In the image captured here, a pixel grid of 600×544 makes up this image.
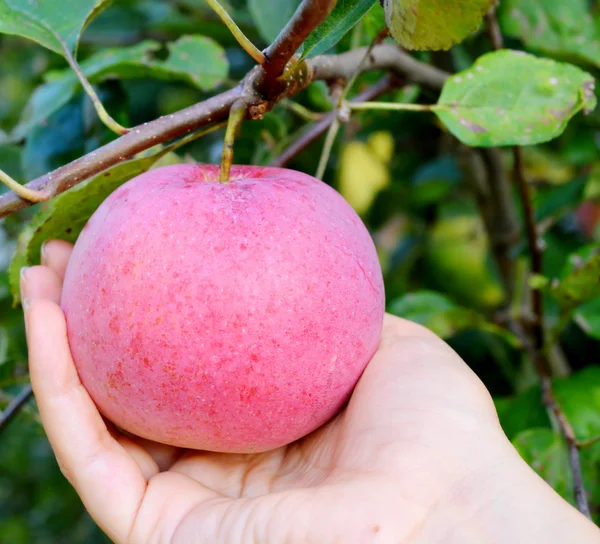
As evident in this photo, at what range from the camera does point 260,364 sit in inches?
24.0

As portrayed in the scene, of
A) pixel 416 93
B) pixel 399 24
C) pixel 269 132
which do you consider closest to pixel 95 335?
pixel 399 24

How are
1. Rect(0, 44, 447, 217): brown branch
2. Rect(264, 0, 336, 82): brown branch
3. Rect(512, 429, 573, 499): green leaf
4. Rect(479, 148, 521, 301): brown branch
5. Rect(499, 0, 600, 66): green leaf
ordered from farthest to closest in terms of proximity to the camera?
Rect(479, 148, 521, 301): brown branch
Rect(499, 0, 600, 66): green leaf
Rect(512, 429, 573, 499): green leaf
Rect(0, 44, 447, 217): brown branch
Rect(264, 0, 336, 82): brown branch

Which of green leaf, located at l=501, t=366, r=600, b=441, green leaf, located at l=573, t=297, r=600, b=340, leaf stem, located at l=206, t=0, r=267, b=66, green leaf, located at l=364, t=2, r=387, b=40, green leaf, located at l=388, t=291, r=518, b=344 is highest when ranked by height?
leaf stem, located at l=206, t=0, r=267, b=66

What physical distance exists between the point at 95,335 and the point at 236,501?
0.71 ft

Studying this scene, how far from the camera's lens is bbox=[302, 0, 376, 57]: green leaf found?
60 cm

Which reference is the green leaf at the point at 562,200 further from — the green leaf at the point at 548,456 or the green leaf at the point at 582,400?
the green leaf at the point at 548,456

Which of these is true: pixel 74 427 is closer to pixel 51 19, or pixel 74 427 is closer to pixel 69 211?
pixel 69 211

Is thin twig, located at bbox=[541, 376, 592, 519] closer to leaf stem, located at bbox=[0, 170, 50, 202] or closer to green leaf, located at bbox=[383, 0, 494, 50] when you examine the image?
green leaf, located at bbox=[383, 0, 494, 50]

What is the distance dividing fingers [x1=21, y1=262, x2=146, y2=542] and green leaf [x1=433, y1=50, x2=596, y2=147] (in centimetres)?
51

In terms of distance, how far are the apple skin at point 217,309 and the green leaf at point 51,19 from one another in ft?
0.99

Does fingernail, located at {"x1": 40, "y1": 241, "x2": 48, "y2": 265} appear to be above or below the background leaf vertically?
above

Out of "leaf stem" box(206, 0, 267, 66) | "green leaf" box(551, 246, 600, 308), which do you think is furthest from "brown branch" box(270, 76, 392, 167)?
"green leaf" box(551, 246, 600, 308)

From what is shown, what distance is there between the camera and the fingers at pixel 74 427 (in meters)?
0.67

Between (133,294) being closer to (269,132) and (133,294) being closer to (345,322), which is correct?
(345,322)
